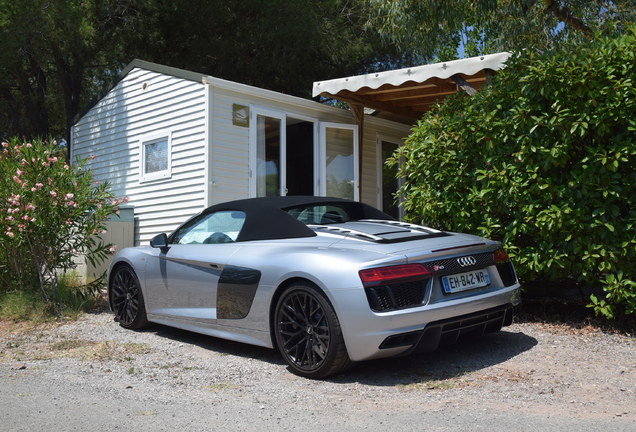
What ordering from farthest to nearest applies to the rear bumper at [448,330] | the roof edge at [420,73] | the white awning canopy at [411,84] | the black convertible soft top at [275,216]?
the white awning canopy at [411,84] → the roof edge at [420,73] → the black convertible soft top at [275,216] → the rear bumper at [448,330]

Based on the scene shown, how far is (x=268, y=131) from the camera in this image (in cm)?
1123

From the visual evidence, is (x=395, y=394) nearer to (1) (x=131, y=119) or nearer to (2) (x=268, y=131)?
(2) (x=268, y=131)

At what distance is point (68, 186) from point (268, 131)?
398 cm

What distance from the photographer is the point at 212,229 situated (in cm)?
605

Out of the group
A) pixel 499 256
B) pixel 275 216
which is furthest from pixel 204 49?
pixel 499 256

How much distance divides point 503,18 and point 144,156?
31.9 feet

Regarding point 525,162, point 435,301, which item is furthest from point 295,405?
point 525,162

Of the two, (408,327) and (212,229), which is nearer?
(408,327)

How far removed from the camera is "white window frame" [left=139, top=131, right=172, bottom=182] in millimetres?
11266

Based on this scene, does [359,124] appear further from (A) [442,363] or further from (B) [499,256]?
(A) [442,363]

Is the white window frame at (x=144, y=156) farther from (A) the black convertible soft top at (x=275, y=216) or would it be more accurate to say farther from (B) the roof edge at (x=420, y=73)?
(A) the black convertible soft top at (x=275, y=216)

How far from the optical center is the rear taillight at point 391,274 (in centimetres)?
436

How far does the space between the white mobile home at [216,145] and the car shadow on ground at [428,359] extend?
491 cm

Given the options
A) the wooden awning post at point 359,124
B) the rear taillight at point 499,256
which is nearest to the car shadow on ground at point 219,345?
the rear taillight at point 499,256
